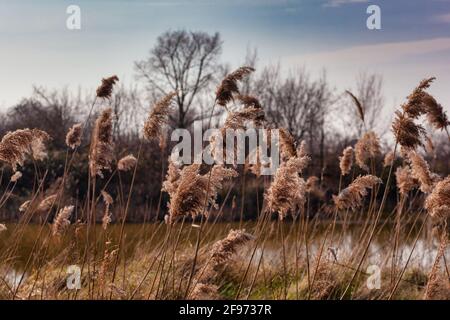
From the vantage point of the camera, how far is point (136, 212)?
1519cm

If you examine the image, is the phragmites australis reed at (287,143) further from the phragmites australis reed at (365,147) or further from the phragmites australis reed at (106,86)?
the phragmites australis reed at (365,147)

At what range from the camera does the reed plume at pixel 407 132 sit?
3.31 metres

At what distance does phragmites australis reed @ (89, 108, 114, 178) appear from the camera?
3.79 m

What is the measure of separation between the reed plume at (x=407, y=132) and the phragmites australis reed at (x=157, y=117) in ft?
4.35

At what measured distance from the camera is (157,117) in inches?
142

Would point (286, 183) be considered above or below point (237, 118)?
below

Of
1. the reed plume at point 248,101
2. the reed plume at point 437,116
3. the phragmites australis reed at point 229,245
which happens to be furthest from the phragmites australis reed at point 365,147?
the phragmites australis reed at point 229,245

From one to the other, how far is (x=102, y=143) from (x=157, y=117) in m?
0.49

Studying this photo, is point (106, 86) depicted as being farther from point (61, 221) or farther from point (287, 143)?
point (287, 143)

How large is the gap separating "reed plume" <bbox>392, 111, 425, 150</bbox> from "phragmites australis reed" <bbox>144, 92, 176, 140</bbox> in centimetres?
133

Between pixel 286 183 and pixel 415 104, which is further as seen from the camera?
pixel 415 104

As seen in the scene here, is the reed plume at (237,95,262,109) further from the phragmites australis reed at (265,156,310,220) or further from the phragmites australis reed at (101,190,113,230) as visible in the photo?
the phragmites australis reed at (101,190,113,230)

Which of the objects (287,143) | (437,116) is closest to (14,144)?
(287,143)
